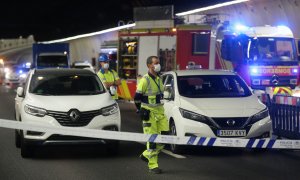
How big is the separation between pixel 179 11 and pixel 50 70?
95.4 feet

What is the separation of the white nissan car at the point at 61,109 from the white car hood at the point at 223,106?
1.31 meters

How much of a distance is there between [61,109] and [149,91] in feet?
5.43

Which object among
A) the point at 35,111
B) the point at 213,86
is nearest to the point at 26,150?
the point at 35,111

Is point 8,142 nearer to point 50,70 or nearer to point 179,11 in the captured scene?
point 50,70

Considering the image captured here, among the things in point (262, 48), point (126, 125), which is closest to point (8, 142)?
point (126, 125)

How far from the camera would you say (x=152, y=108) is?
9719 mm

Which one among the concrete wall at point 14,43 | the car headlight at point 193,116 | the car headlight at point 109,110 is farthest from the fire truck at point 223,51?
the concrete wall at point 14,43

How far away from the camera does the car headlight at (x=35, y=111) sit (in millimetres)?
10648

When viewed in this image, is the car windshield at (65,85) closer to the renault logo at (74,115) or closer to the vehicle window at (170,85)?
the renault logo at (74,115)

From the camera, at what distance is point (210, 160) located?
11.0 metres

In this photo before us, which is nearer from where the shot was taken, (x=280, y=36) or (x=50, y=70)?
(x=50, y=70)

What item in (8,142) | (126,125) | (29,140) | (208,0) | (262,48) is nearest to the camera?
(29,140)

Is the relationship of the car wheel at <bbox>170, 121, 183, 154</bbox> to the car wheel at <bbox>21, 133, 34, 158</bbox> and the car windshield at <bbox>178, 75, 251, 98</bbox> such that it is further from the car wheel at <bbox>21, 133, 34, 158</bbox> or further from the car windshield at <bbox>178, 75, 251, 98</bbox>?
the car wheel at <bbox>21, 133, 34, 158</bbox>

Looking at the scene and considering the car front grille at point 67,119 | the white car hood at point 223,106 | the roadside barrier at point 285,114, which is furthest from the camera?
the roadside barrier at point 285,114
